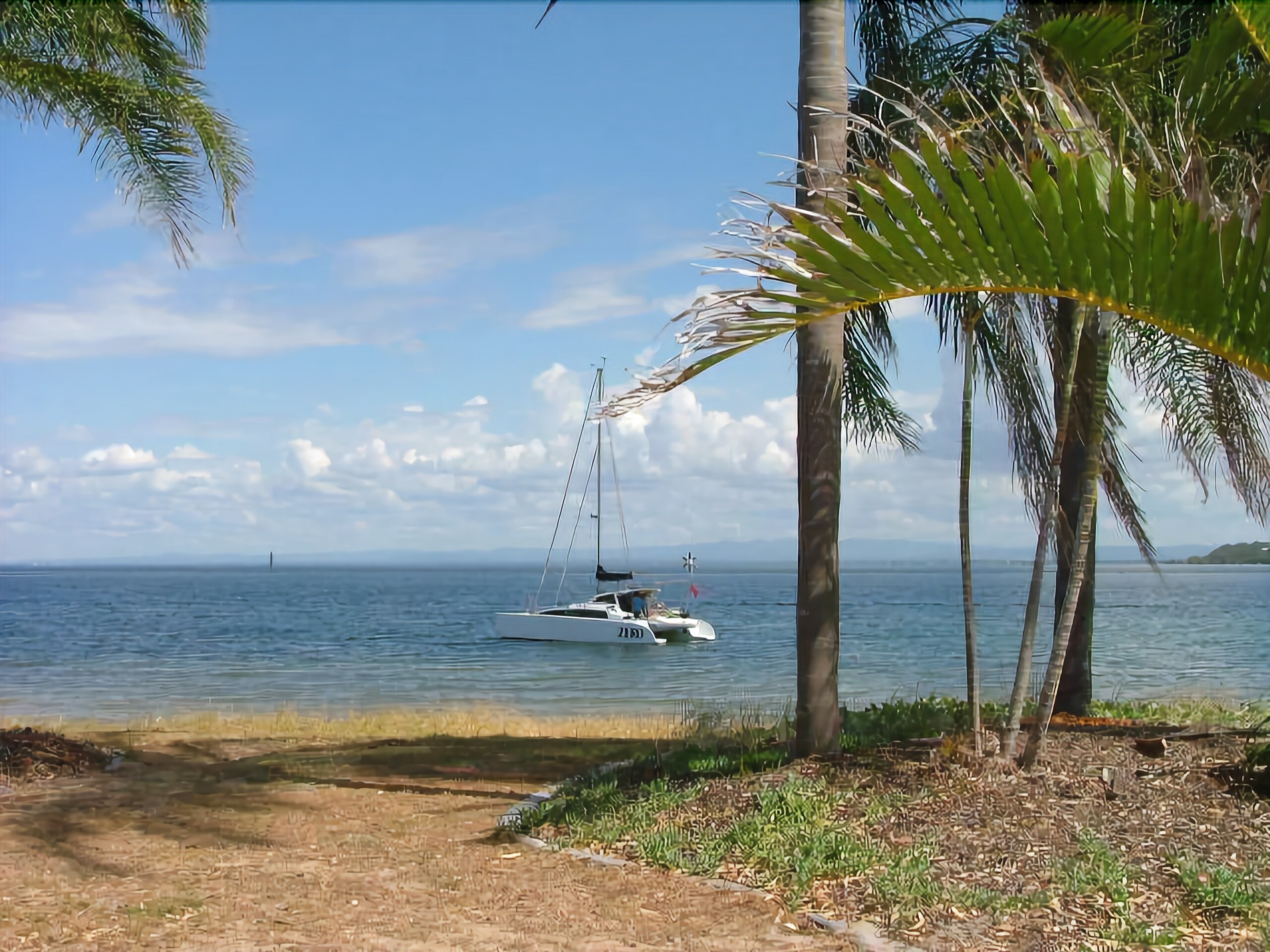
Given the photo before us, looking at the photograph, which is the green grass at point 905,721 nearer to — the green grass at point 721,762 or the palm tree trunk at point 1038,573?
the green grass at point 721,762

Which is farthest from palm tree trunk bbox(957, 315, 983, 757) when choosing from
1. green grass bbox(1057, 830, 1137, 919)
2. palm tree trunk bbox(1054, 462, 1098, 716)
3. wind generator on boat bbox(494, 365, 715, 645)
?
wind generator on boat bbox(494, 365, 715, 645)

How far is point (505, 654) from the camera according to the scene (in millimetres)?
42156

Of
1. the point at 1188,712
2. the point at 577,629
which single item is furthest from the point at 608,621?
the point at 1188,712

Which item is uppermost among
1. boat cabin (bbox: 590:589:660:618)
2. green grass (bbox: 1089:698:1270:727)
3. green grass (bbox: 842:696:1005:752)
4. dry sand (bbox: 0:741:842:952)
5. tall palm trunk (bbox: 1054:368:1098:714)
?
tall palm trunk (bbox: 1054:368:1098:714)

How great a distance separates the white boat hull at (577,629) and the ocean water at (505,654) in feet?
1.60

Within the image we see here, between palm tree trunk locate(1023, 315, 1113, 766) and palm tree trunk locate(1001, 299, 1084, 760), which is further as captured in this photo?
palm tree trunk locate(1001, 299, 1084, 760)

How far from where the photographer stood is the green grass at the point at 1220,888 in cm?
441

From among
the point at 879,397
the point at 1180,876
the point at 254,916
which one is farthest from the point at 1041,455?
the point at 254,916

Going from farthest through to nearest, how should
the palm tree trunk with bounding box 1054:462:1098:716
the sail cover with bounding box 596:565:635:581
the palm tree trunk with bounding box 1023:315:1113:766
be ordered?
the sail cover with bounding box 596:565:635:581
the palm tree trunk with bounding box 1054:462:1098:716
the palm tree trunk with bounding box 1023:315:1113:766

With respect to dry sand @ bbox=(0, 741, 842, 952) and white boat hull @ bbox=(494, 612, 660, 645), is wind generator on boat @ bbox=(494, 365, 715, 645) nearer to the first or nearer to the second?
white boat hull @ bbox=(494, 612, 660, 645)

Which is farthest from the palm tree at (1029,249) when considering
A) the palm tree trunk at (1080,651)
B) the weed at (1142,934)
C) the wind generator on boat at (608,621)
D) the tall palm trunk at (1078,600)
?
the wind generator on boat at (608,621)

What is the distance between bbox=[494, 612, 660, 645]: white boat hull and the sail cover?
4.85 ft

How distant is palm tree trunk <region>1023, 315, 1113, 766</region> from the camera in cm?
614

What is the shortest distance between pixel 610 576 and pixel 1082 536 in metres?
36.5
